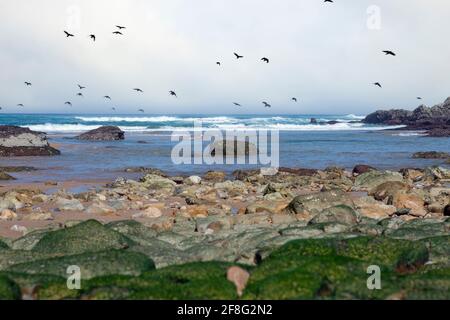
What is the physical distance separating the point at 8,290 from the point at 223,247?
4.18m

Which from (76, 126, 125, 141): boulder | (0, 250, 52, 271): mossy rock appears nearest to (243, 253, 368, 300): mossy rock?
(0, 250, 52, 271): mossy rock

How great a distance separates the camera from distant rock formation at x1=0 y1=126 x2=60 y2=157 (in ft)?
116

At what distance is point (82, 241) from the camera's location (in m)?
11.0

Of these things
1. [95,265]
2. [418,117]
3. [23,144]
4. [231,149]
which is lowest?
[95,265]

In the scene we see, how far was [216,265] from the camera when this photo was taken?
356 inches

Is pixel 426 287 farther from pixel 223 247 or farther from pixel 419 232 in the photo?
pixel 419 232

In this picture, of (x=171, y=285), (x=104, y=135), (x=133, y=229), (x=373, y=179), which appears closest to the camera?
(x=171, y=285)

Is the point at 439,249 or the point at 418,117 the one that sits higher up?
the point at 418,117

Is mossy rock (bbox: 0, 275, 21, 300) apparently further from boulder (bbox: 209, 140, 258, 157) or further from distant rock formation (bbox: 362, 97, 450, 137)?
distant rock formation (bbox: 362, 97, 450, 137)

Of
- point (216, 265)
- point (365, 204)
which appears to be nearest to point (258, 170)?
point (365, 204)

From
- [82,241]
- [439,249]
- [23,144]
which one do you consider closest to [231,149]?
[23,144]

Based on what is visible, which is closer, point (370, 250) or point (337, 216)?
point (370, 250)
